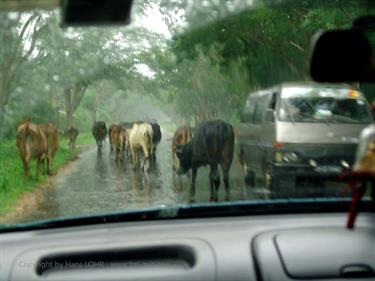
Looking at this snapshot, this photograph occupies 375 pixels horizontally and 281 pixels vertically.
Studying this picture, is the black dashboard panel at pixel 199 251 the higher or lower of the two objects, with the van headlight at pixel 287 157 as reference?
lower

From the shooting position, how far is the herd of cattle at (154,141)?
4.41 m

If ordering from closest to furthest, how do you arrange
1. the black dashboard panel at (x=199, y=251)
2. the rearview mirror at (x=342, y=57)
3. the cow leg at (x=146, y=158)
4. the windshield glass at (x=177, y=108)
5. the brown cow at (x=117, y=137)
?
1. the rearview mirror at (x=342, y=57)
2. the black dashboard panel at (x=199, y=251)
3. the windshield glass at (x=177, y=108)
4. the brown cow at (x=117, y=137)
5. the cow leg at (x=146, y=158)

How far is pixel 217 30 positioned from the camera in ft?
13.1

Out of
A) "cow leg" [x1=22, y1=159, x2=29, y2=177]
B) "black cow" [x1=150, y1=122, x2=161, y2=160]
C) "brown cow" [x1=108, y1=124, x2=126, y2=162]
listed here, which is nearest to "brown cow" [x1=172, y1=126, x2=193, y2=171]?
"black cow" [x1=150, y1=122, x2=161, y2=160]

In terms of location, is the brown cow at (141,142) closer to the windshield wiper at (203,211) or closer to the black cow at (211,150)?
the black cow at (211,150)

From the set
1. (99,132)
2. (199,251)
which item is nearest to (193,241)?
(199,251)

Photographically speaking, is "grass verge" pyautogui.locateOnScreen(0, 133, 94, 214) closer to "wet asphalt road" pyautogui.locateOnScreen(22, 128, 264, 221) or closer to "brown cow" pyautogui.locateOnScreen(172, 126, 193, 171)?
"wet asphalt road" pyautogui.locateOnScreen(22, 128, 264, 221)

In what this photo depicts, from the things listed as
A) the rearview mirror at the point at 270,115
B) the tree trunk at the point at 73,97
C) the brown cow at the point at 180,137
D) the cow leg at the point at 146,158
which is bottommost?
the cow leg at the point at 146,158

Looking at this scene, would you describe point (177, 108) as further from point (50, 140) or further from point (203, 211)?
point (203, 211)

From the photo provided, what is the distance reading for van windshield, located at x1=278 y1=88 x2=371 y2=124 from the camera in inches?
151

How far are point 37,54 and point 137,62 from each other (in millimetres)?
647

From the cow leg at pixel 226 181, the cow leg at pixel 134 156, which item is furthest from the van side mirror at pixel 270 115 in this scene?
the cow leg at pixel 134 156

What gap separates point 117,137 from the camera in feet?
15.4

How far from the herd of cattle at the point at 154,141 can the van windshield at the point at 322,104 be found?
0.54 meters
